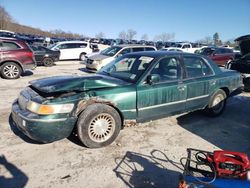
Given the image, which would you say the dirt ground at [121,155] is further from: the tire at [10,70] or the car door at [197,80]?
the tire at [10,70]

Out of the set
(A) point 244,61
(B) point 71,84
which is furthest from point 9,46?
(A) point 244,61

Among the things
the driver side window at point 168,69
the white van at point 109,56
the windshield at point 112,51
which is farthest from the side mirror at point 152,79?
the windshield at point 112,51

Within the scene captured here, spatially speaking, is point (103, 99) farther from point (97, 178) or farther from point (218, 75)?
point (218, 75)

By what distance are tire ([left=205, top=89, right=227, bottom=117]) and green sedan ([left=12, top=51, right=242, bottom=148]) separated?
3cm

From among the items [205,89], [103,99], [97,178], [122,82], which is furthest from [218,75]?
[97,178]

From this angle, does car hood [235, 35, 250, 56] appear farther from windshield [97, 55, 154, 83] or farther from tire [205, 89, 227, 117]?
windshield [97, 55, 154, 83]

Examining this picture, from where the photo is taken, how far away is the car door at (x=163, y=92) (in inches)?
188

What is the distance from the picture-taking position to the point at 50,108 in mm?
3936

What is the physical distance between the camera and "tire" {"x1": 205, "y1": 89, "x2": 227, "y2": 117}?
609 cm

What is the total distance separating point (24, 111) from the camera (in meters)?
4.21

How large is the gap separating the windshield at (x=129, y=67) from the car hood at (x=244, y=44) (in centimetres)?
507

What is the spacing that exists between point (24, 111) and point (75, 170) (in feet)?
4.32

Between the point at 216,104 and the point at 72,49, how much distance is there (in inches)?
633

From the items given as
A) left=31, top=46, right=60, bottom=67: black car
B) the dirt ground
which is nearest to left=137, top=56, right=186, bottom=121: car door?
the dirt ground
